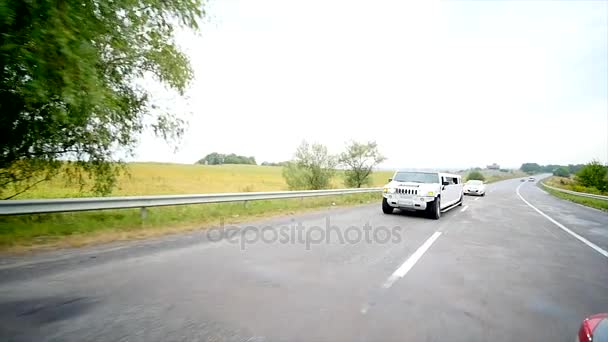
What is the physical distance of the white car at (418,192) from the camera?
10531 millimetres

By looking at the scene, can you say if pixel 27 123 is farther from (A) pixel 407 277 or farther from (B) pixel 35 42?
(A) pixel 407 277

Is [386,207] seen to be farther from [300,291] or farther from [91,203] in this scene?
[91,203]

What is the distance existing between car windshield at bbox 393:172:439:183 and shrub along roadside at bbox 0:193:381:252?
220 inches

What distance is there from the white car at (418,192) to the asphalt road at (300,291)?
383 cm

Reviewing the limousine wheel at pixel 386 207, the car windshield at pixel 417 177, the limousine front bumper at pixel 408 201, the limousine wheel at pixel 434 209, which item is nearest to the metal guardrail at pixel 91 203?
the limousine wheel at pixel 386 207

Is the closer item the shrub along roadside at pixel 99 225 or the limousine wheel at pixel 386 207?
the shrub along roadside at pixel 99 225

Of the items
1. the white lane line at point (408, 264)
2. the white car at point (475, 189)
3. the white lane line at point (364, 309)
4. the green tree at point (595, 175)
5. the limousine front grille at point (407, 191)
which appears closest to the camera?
the white lane line at point (364, 309)

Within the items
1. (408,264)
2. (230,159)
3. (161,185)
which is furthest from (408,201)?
(230,159)

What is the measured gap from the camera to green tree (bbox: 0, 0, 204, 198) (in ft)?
15.3

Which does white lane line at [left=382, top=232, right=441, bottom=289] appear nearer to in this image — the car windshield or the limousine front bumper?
the limousine front bumper

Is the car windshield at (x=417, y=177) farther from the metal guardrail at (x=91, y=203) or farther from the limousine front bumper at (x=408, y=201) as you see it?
the metal guardrail at (x=91, y=203)

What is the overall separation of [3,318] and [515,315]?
5238 mm

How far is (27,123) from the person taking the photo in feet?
20.9

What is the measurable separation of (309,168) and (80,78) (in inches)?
978
